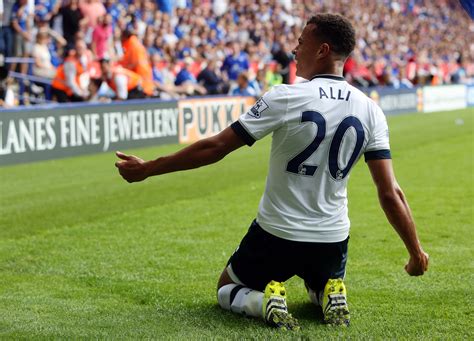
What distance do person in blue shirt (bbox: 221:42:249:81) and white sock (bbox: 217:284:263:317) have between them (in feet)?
60.7

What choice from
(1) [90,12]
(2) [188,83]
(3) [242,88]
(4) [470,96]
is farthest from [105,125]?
(4) [470,96]

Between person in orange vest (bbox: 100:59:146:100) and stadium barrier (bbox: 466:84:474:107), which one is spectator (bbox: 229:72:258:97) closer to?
person in orange vest (bbox: 100:59:146:100)

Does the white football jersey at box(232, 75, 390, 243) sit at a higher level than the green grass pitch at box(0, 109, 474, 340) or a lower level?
higher

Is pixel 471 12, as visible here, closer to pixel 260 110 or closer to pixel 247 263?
pixel 260 110

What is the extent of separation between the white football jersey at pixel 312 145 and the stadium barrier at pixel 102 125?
974 centimetres

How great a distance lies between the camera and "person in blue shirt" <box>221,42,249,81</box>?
77.3ft

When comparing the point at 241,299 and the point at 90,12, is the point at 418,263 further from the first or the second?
the point at 90,12

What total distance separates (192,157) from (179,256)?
2.76 metres

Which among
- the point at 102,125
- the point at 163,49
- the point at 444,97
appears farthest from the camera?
the point at 444,97

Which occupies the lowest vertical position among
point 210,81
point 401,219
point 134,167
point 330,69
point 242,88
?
point 242,88

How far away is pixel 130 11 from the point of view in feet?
72.3

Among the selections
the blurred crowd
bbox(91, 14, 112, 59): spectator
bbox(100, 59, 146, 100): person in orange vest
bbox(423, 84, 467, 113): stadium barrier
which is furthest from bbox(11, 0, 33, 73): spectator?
bbox(423, 84, 467, 113): stadium barrier

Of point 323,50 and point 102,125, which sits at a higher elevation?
point 323,50

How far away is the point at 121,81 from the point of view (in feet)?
57.5
